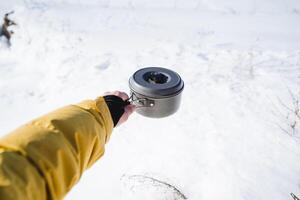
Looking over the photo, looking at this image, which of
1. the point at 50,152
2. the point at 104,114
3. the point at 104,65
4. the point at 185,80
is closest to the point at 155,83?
the point at 104,114

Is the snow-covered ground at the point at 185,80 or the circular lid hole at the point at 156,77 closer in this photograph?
the circular lid hole at the point at 156,77

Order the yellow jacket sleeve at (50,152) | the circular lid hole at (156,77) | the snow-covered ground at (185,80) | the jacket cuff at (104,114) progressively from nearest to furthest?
the yellow jacket sleeve at (50,152), the jacket cuff at (104,114), the circular lid hole at (156,77), the snow-covered ground at (185,80)

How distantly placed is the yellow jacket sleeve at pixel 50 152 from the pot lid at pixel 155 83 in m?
0.56

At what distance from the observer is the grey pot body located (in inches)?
70.1

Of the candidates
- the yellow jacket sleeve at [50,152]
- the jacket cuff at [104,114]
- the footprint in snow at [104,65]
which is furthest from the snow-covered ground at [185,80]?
the yellow jacket sleeve at [50,152]

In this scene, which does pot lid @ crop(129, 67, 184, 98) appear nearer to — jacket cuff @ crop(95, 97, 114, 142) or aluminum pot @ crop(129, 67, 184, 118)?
aluminum pot @ crop(129, 67, 184, 118)

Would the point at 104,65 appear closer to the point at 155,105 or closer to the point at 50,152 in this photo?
the point at 155,105

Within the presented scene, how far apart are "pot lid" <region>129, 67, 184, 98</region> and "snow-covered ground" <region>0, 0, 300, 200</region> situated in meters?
0.74

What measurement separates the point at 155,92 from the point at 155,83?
17 centimetres

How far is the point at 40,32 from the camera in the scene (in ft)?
16.3

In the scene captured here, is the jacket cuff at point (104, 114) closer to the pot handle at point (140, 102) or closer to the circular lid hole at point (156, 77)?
the pot handle at point (140, 102)

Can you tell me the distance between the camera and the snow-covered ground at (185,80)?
2.19 m

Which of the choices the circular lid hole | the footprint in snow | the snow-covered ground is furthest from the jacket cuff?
the footprint in snow

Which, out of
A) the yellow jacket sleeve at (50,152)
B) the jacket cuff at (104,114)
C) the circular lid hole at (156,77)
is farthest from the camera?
the circular lid hole at (156,77)
